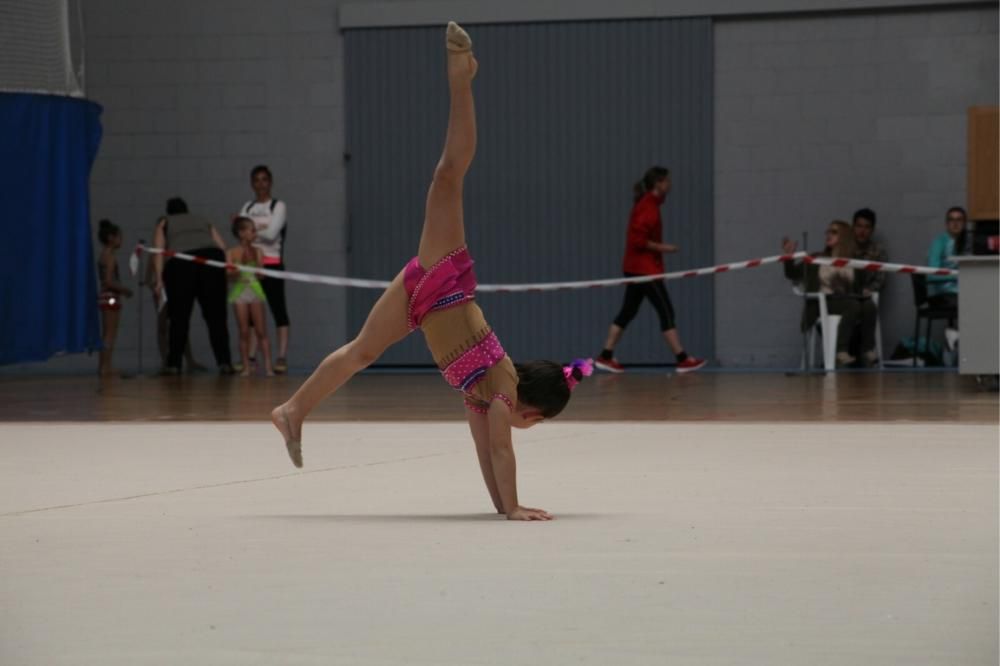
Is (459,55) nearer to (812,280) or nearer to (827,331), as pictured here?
(827,331)

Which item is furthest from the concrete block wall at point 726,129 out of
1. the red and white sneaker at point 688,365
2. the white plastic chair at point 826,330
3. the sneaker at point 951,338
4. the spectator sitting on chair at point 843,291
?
the red and white sneaker at point 688,365

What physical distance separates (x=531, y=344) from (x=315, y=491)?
10.4 metres

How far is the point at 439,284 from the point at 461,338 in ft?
0.59

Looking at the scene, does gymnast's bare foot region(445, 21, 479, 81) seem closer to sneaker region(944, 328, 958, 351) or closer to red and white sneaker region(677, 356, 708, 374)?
red and white sneaker region(677, 356, 708, 374)

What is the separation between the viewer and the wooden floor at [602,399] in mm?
7828

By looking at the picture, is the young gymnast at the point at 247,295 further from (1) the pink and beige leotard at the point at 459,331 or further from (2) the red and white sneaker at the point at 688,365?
(1) the pink and beige leotard at the point at 459,331

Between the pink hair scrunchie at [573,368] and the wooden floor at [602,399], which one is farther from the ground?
the pink hair scrunchie at [573,368]

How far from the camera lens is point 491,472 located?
4.14 m

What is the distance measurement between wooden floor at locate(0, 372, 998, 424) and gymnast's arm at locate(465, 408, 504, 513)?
3410 mm

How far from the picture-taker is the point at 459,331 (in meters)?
4.12

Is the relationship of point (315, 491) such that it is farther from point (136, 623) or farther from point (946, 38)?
point (946, 38)

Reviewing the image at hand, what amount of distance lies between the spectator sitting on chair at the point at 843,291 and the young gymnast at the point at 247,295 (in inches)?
186

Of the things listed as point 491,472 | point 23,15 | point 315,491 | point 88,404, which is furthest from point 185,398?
point 491,472

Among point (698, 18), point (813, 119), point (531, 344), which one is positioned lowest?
point (531, 344)
